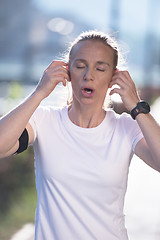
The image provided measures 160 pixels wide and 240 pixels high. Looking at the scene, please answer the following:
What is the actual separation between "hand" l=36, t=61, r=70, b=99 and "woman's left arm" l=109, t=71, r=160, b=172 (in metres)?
0.22

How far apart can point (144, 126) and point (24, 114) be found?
1.62 ft

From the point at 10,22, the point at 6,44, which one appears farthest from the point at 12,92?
the point at 6,44

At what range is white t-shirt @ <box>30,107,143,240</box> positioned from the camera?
1918 millimetres

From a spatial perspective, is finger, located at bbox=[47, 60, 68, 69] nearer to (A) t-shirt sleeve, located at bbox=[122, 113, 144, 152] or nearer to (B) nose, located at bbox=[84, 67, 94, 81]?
(B) nose, located at bbox=[84, 67, 94, 81]

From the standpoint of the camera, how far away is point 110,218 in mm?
1964

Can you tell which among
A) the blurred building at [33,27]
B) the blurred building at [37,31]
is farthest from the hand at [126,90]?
the blurred building at [33,27]

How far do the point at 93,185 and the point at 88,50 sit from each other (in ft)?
1.85

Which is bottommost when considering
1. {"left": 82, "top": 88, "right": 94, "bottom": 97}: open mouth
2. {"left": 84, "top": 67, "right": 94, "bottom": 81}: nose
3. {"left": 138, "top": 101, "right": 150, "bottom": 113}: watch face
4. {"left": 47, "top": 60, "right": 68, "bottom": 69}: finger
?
{"left": 138, "top": 101, "right": 150, "bottom": 113}: watch face

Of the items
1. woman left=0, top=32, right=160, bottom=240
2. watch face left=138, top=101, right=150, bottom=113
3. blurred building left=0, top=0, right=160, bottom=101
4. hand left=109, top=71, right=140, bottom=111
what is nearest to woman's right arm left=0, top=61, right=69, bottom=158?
woman left=0, top=32, right=160, bottom=240

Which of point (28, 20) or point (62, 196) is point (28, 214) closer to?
point (62, 196)

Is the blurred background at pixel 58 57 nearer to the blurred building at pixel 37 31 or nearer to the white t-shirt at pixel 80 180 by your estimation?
the blurred building at pixel 37 31

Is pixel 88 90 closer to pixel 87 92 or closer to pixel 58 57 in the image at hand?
pixel 87 92

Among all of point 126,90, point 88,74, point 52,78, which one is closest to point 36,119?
point 52,78

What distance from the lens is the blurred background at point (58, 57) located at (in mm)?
4633
